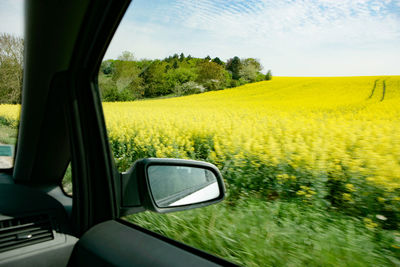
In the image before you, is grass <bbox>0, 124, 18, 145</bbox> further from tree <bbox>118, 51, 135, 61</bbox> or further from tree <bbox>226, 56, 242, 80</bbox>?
tree <bbox>226, 56, 242, 80</bbox>

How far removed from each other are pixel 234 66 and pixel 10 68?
3.77 feet

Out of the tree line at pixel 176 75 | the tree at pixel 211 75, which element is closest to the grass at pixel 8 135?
the tree line at pixel 176 75

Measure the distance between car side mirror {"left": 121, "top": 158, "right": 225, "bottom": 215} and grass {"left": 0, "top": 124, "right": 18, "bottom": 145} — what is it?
2.76ft

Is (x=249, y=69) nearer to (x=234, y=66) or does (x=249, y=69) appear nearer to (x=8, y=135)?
(x=234, y=66)

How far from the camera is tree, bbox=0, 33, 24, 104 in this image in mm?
1585

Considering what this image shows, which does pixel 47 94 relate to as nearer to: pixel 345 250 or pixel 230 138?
pixel 345 250

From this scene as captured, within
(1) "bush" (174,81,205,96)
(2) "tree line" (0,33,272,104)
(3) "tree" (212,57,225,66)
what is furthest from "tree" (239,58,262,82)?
(1) "bush" (174,81,205,96)

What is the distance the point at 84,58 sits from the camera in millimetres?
1462

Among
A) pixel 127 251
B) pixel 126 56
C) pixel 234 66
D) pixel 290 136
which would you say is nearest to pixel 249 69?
pixel 234 66

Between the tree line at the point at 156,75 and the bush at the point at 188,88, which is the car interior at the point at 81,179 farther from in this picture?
the bush at the point at 188,88

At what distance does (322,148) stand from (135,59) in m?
1.62

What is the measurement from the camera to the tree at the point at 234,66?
1814 millimetres

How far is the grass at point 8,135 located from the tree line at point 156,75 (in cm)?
19

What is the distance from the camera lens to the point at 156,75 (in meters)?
1.81
